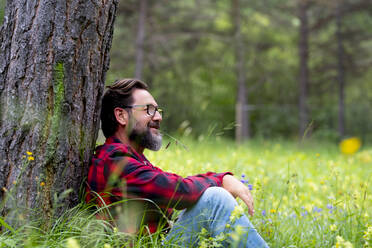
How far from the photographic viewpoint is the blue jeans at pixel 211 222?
1985 mm

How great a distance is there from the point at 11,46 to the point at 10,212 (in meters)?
0.84

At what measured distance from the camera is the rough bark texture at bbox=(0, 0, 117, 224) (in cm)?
204

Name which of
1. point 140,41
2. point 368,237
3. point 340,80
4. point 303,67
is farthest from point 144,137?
point 340,80

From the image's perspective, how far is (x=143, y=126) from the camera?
7.97ft

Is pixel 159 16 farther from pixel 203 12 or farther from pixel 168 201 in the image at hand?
pixel 168 201

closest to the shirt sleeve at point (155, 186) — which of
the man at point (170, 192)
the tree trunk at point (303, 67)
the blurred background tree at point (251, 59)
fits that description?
the man at point (170, 192)

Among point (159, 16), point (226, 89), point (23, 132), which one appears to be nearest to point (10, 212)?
point (23, 132)

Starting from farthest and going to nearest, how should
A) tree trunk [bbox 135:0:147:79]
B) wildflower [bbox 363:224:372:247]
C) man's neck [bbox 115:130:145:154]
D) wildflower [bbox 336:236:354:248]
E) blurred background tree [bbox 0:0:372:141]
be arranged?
blurred background tree [bbox 0:0:372:141], tree trunk [bbox 135:0:147:79], man's neck [bbox 115:130:145:154], wildflower [bbox 363:224:372:247], wildflower [bbox 336:236:354:248]

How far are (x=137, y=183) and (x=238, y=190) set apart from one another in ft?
1.86

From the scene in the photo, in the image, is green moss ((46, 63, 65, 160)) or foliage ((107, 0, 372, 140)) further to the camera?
foliage ((107, 0, 372, 140))

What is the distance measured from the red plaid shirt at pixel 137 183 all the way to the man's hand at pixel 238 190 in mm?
114

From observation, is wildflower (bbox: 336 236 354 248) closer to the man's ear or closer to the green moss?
the man's ear

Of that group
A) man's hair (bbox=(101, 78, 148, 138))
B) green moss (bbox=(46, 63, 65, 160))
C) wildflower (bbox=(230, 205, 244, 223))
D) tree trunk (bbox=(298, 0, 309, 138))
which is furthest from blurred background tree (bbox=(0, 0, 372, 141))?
wildflower (bbox=(230, 205, 244, 223))

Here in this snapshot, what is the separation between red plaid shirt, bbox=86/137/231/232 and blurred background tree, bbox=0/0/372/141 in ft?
31.2
